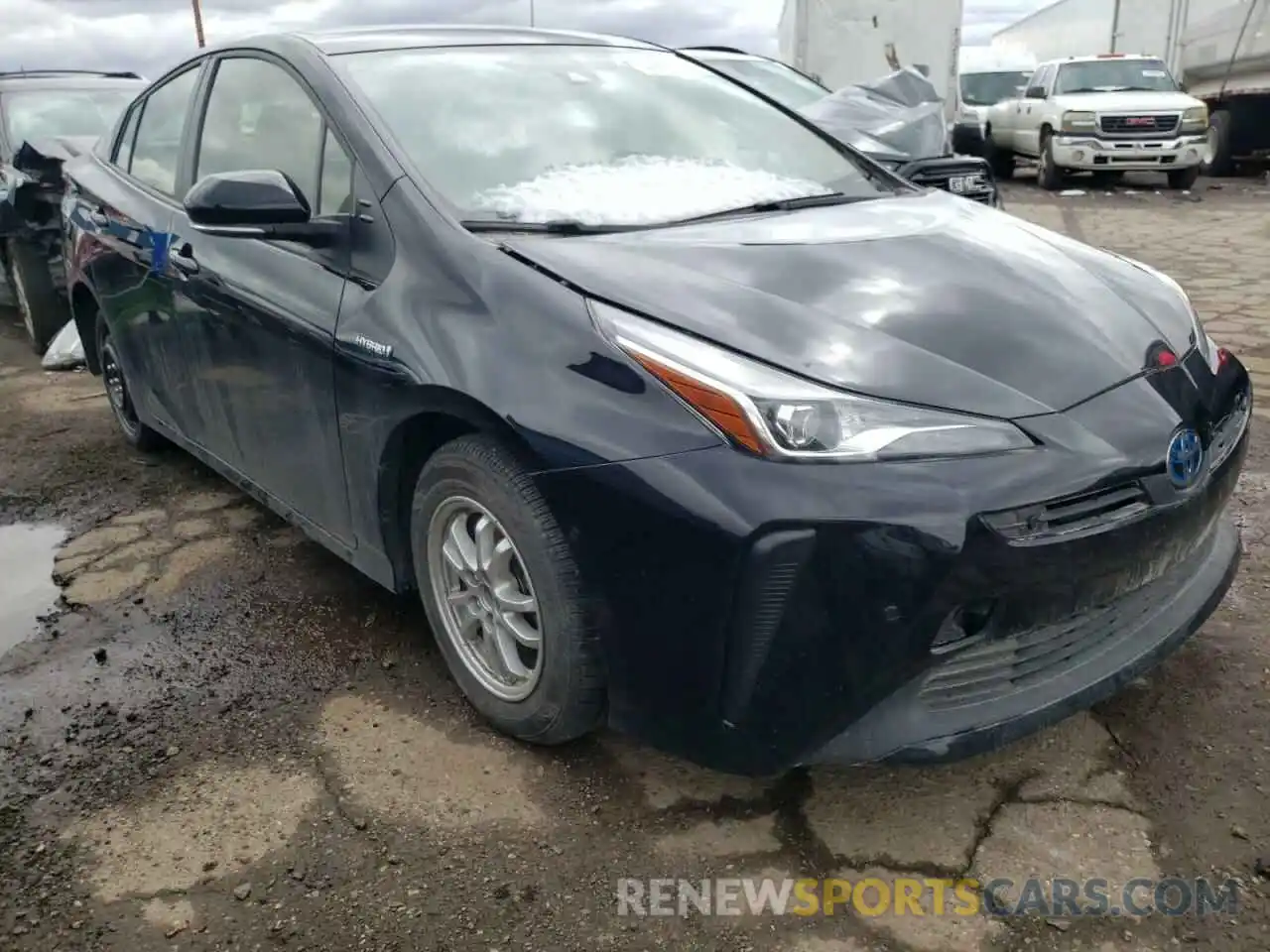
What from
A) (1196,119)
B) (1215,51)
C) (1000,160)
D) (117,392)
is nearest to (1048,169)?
(1196,119)

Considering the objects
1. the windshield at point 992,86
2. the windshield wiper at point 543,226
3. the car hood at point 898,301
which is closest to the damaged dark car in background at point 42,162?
the windshield wiper at point 543,226

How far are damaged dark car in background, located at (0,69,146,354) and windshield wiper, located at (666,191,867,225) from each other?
3757mm

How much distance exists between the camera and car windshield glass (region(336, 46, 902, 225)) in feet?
8.36

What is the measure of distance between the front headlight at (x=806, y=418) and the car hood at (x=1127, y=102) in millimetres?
12607

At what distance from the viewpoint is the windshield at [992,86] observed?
17.1m

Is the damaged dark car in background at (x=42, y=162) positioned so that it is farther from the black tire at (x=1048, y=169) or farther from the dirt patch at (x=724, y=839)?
the black tire at (x=1048, y=169)

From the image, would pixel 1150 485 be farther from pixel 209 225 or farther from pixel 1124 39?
pixel 1124 39

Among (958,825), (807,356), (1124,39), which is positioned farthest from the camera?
(1124,39)

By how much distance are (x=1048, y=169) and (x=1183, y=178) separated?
1545mm

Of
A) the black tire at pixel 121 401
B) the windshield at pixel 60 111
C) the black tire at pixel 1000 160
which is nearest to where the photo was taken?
the black tire at pixel 121 401

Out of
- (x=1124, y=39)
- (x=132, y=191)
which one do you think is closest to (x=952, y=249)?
(x=132, y=191)

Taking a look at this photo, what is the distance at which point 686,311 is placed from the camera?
6.75ft

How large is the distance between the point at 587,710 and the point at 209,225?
4.79 feet

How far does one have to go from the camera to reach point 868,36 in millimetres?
11688
